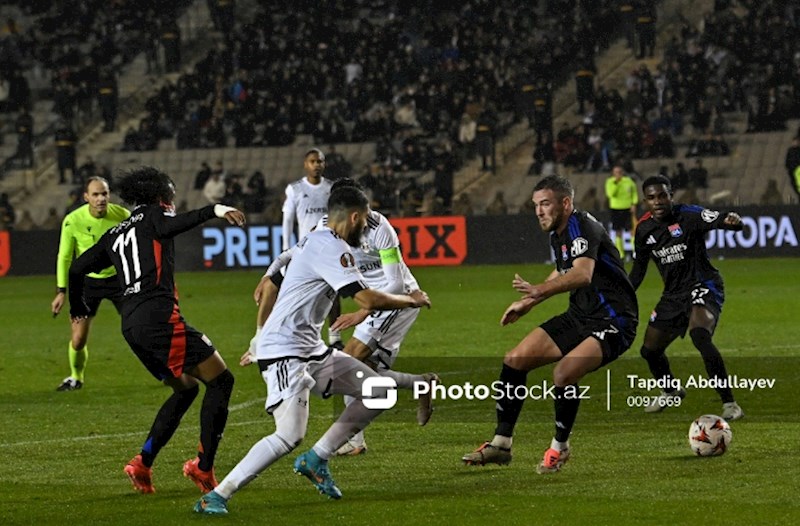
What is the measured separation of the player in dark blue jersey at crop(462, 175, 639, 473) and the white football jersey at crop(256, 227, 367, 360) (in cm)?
164

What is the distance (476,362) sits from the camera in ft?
49.8

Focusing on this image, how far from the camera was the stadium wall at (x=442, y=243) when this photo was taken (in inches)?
1106

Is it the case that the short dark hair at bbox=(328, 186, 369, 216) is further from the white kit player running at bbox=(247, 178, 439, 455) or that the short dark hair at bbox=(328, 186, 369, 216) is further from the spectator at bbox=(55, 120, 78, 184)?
the spectator at bbox=(55, 120, 78, 184)

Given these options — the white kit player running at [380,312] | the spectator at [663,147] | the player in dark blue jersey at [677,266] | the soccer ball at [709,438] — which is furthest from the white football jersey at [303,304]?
the spectator at [663,147]

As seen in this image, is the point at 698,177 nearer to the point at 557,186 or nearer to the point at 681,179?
the point at 681,179

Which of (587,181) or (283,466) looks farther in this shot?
(587,181)

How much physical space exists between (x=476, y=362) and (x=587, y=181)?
18.9 m

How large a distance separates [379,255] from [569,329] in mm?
1796

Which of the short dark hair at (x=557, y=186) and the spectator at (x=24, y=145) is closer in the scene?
the short dark hair at (x=557, y=186)

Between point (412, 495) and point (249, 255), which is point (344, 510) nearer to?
point (412, 495)

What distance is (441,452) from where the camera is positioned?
9.94 metres

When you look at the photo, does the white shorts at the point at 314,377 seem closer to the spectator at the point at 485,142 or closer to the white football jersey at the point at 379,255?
the white football jersey at the point at 379,255

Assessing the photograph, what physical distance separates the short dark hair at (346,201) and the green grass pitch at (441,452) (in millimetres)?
1660

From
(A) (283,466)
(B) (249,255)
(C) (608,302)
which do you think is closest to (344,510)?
(A) (283,466)
